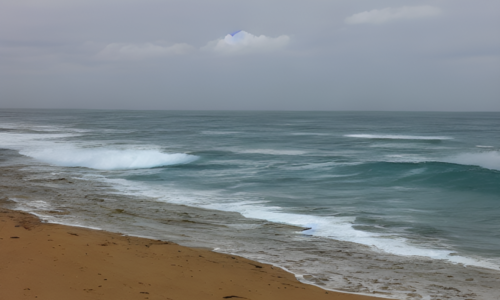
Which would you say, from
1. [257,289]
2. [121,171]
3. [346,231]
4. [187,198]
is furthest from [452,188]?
[121,171]

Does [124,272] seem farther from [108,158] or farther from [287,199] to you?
[108,158]

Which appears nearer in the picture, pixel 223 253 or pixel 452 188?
pixel 223 253

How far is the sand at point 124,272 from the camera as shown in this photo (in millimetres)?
4789

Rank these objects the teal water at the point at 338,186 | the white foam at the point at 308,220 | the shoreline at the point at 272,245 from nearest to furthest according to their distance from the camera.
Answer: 1. the shoreline at the point at 272,245
2. the white foam at the point at 308,220
3. the teal water at the point at 338,186

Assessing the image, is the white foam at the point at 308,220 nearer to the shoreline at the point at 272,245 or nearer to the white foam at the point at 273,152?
the shoreline at the point at 272,245

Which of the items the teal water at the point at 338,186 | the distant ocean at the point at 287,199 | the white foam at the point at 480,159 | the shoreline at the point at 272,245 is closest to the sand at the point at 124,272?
the shoreline at the point at 272,245

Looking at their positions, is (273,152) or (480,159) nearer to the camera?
(480,159)

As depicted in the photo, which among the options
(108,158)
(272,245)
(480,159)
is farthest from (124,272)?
(480,159)

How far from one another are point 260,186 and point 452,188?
787 cm

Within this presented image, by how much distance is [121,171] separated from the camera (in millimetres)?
19734

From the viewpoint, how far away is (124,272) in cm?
Result: 554

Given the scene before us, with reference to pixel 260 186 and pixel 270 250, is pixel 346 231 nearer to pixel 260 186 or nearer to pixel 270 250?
pixel 270 250

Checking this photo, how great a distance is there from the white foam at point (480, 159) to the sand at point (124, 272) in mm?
21158

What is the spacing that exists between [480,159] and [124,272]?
987 inches
